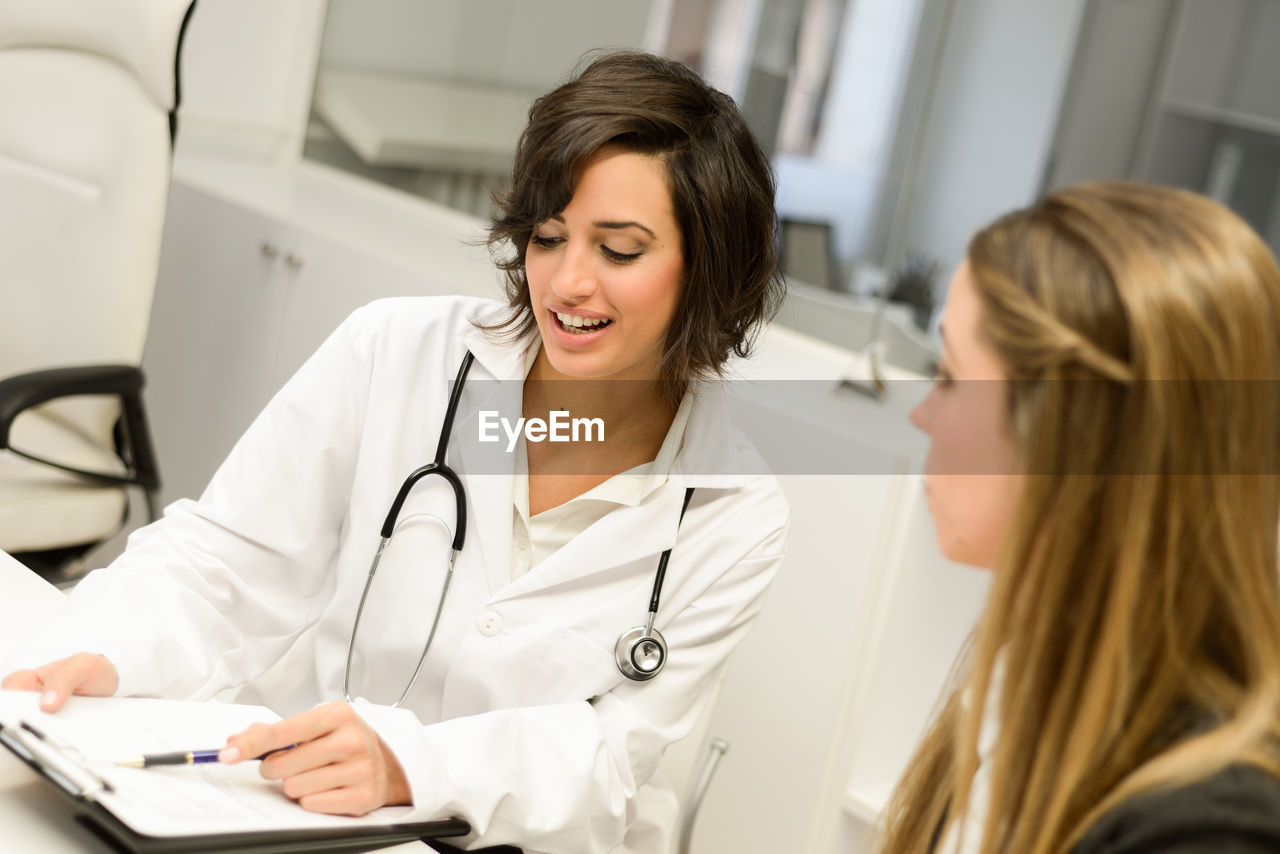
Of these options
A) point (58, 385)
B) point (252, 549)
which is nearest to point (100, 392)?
point (58, 385)

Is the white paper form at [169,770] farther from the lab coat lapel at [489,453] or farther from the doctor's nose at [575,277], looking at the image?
the doctor's nose at [575,277]

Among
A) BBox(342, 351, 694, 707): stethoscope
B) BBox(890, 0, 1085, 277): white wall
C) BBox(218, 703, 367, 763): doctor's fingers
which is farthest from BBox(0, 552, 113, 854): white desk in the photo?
BBox(890, 0, 1085, 277): white wall

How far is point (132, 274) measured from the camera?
2.07m

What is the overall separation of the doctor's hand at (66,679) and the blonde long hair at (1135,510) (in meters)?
0.70

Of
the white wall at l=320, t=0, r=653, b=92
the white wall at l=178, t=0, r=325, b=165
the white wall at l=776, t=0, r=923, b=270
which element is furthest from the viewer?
the white wall at l=178, t=0, r=325, b=165

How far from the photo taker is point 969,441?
2.72ft

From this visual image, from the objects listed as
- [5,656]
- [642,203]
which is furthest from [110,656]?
[642,203]

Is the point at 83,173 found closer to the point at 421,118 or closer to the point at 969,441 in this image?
the point at 421,118

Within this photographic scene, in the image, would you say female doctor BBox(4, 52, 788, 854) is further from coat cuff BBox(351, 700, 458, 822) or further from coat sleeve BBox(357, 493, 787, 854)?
coat cuff BBox(351, 700, 458, 822)

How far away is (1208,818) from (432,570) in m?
0.89

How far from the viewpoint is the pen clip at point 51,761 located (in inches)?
32.7

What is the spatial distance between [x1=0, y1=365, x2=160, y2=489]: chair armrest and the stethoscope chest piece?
1.07m

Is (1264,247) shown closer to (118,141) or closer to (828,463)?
(828,463)

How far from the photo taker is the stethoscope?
128 cm
